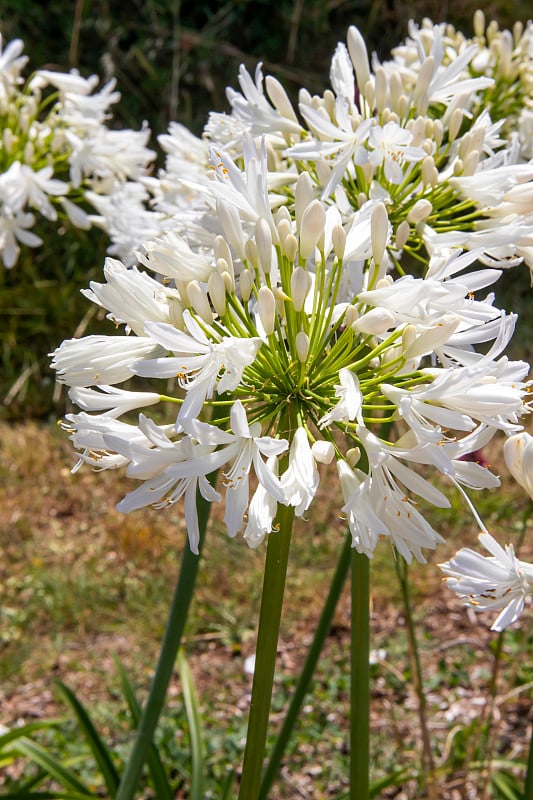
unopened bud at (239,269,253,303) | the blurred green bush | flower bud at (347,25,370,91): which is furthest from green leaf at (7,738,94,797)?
the blurred green bush

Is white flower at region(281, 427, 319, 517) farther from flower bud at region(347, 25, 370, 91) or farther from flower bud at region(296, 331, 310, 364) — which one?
flower bud at region(347, 25, 370, 91)

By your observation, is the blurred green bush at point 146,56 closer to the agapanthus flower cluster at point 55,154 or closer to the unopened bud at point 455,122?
the agapanthus flower cluster at point 55,154

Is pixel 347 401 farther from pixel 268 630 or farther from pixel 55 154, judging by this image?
pixel 55 154

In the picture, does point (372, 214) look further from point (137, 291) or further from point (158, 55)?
point (158, 55)

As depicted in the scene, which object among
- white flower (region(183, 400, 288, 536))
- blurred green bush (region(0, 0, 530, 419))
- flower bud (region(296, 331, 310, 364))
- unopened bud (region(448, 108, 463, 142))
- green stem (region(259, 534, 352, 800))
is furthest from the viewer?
blurred green bush (region(0, 0, 530, 419))

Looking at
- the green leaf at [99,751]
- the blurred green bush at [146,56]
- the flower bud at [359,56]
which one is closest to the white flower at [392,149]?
the flower bud at [359,56]

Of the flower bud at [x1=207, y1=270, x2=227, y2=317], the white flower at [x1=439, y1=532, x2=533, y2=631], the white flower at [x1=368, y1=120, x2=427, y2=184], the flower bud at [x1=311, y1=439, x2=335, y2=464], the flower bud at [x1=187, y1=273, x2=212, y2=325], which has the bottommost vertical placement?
the white flower at [x1=439, y1=532, x2=533, y2=631]
